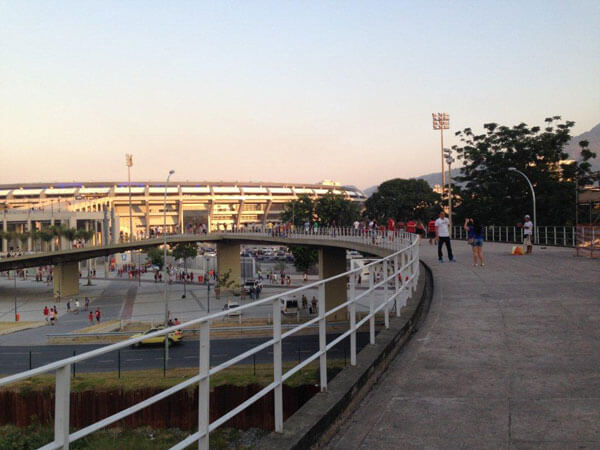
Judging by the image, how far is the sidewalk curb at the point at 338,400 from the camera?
3.67 m

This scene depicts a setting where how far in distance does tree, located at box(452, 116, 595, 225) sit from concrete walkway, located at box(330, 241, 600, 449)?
41.7 metres

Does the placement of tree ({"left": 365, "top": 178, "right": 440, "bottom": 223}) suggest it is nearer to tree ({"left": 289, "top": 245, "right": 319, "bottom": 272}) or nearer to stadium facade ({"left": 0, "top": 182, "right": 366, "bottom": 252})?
tree ({"left": 289, "top": 245, "right": 319, "bottom": 272})

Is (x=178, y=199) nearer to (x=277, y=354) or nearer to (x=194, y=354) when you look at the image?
(x=277, y=354)

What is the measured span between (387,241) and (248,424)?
61.2 ft

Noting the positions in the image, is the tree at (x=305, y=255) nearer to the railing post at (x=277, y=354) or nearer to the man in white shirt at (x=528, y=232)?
the man in white shirt at (x=528, y=232)

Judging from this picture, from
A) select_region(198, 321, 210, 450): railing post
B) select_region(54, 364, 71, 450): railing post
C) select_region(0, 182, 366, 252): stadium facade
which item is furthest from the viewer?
select_region(0, 182, 366, 252): stadium facade

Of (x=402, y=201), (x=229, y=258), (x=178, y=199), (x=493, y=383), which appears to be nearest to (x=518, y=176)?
(x=402, y=201)

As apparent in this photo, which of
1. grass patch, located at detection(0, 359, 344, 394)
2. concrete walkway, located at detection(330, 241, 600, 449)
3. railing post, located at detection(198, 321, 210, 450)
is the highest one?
railing post, located at detection(198, 321, 210, 450)

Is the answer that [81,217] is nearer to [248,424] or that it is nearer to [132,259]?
[132,259]

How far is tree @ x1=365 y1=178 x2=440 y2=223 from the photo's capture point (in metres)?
76.2

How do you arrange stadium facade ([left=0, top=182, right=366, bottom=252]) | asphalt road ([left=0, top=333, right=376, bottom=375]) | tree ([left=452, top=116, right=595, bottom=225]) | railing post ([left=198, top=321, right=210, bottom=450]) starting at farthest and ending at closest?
stadium facade ([left=0, top=182, right=366, bottom=252])
tree ([left=452, top=116, right=595, bottom=225])
railing post ([left=198, top=321, right=210, bottom=450])
asphalt road ([left=0, top=333, right=376, bottom=375])

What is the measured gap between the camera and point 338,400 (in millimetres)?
4406

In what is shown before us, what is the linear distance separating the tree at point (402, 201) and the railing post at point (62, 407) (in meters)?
72.5

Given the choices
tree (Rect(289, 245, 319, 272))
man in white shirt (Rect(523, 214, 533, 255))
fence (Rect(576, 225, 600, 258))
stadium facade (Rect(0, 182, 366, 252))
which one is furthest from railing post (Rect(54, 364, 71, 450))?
stadium facade (Rect(0, 182, 366, 252))
